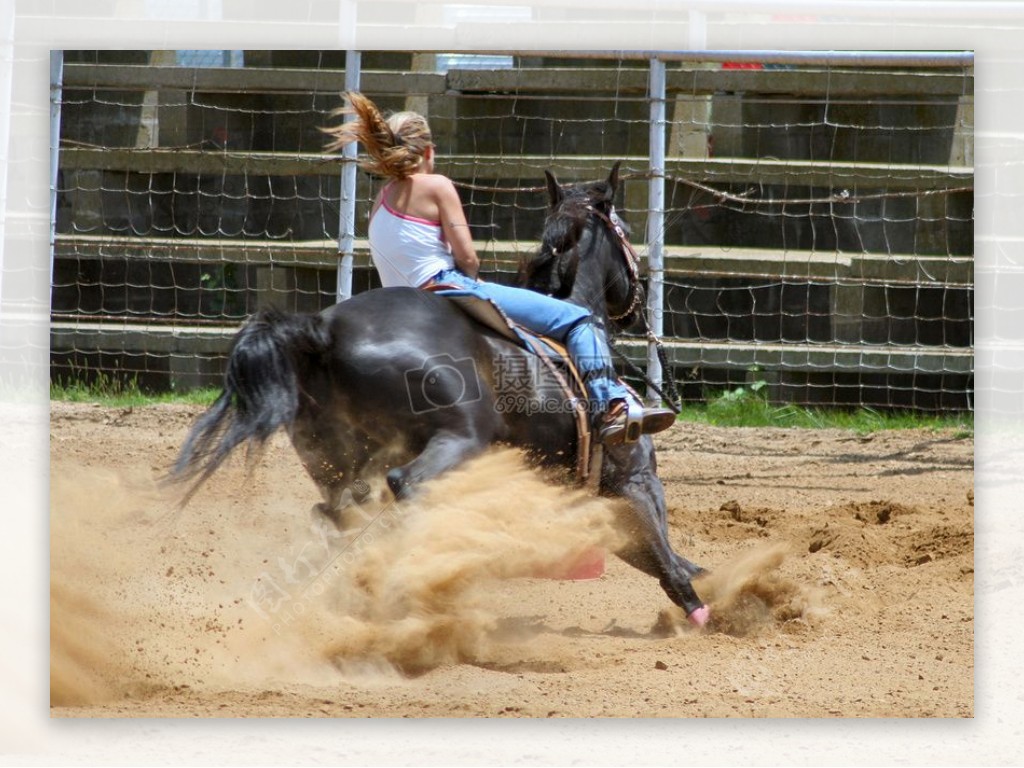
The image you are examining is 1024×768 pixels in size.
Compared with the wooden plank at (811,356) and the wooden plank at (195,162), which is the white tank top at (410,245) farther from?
the wooden plank at (811,356)

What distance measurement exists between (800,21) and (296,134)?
3.56m

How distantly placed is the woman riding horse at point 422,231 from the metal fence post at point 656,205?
306 cm

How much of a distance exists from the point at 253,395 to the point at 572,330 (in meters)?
1.31

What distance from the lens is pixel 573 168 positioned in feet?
26.5

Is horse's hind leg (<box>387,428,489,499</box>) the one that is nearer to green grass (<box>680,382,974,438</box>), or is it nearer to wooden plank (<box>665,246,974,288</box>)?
wooden plank (<box>665,246,974,288</box>)

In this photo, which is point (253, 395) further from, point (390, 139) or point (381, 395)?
point (390, 139)

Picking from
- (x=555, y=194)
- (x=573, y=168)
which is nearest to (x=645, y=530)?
(x=555, y=194)

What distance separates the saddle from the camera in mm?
4328

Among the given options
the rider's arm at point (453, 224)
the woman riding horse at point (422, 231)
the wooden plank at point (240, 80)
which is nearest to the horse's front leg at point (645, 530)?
the woman riding horse at point (422, 231)

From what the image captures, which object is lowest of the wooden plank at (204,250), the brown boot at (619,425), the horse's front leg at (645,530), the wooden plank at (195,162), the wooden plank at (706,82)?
the horse's front leg at (645,530)

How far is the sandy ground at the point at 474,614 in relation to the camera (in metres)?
3.82

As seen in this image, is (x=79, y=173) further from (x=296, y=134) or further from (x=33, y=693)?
(x=33, y=693)

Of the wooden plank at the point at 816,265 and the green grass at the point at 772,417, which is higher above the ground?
the wooden plank at the point at 816,265

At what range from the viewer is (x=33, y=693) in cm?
343
